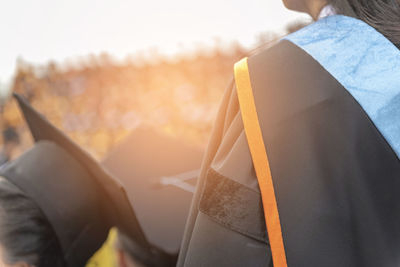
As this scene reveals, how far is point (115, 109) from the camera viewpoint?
8.05 metres

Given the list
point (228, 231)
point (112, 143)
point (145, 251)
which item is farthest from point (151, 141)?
point (112, 143)

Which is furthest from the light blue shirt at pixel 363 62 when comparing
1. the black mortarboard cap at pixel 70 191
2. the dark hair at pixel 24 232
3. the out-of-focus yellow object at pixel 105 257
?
the out-of-focus yellow object at pixel 105 257

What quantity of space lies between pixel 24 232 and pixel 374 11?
1239 mm

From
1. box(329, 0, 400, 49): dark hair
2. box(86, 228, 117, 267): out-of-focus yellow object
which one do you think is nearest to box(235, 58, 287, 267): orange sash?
box(329, 0, 400, 49): dark hair

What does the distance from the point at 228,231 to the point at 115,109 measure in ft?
24.9

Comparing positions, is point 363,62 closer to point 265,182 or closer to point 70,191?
point 265,182

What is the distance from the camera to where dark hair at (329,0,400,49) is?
34.4 inches

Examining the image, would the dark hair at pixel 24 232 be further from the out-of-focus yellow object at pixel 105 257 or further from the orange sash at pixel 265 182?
the orange sash at pixel 265 182

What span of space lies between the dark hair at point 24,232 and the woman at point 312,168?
62cm

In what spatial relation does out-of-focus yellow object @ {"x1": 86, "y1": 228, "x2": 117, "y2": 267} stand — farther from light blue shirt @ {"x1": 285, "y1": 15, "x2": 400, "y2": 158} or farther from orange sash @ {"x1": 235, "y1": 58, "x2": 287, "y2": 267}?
light blue shirt @ {"x1": 285, "y1": 15, "x2": 400, "y2": 158}

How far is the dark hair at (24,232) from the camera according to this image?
3.64ft

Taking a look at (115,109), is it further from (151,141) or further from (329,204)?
(329,204)

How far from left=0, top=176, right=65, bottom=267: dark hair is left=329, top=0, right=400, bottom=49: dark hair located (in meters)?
1.16

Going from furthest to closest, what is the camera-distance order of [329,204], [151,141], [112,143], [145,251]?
[112,143] < [151,141] < [145,251] < [329,204]
